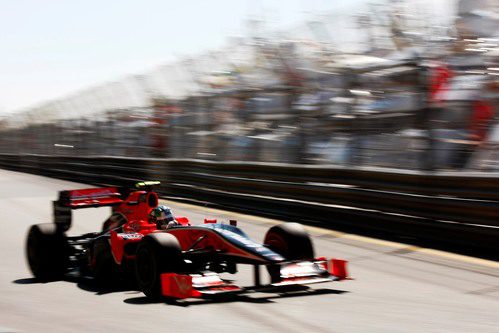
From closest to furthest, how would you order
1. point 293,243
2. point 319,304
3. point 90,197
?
point 319,304
point 293,243
point 90,197

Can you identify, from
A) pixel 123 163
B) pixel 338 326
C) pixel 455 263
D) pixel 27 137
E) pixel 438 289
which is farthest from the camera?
pixel 27 137

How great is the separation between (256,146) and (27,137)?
86.4 feet

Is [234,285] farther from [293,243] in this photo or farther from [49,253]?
[49,253]

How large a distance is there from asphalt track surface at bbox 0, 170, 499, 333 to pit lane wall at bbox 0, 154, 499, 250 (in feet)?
1.66

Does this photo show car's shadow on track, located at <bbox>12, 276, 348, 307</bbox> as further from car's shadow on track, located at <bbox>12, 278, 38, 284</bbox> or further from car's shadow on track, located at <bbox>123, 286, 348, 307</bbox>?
car's shadow on track, located at <bbox>12, 278, 38, 284</bbox>

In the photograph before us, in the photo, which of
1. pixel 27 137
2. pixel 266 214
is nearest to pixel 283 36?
pixel 266 214

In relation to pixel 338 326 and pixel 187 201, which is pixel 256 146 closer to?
pixel 187 201

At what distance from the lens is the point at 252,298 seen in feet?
23.1

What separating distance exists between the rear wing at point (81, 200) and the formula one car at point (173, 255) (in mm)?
128

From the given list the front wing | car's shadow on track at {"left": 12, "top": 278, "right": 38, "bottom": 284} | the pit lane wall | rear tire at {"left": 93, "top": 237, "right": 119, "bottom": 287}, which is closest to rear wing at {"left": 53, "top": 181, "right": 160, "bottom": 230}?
car's shadow on track at {"left": 12, "top": 278, "right": 38, "bottom": 284}

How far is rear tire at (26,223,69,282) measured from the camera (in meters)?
8.56

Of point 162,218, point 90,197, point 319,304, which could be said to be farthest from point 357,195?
point 319,304

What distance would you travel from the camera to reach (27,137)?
40562 mm

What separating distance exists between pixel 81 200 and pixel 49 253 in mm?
779
